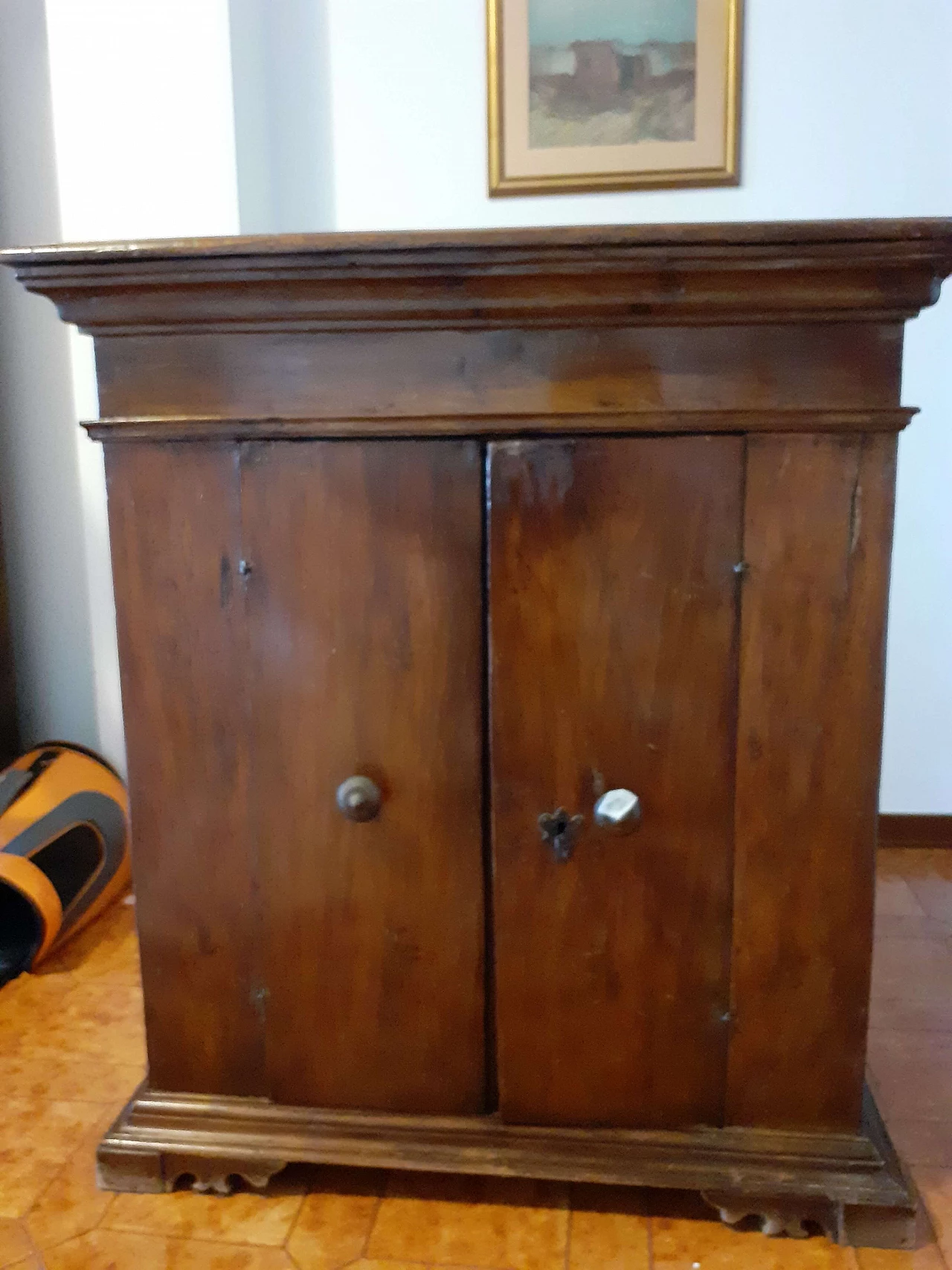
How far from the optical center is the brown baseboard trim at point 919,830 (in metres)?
2.05

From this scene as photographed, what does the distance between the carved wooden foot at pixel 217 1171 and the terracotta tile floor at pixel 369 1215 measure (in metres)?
0.02

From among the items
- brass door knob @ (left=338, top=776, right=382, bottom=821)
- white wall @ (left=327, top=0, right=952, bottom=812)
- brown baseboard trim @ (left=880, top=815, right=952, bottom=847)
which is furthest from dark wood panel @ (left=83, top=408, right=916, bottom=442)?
brown baseboard trim @ (left=880, top=815, right=952, bottom=847)

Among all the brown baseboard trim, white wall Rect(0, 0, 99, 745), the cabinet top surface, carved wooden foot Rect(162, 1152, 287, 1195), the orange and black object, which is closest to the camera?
the cabinet top surface

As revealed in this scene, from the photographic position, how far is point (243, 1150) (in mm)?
1113

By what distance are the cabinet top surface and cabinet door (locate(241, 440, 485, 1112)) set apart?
19 centimetres

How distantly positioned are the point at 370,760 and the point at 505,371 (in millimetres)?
434

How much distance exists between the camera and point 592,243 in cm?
87

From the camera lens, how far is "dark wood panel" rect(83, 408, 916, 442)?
942 millimetres

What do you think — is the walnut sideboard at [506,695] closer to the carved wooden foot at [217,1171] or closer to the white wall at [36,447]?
the carved wooden foot at [217,1171]

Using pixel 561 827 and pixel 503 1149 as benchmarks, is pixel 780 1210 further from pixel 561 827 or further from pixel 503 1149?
pixel 561 827

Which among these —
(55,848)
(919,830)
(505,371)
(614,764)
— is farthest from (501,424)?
(919,830)

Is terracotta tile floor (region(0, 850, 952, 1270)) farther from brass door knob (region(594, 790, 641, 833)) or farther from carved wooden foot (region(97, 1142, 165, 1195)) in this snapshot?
brass door knob (region(594, 790, 641, 833))

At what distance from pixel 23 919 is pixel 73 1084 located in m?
0.49

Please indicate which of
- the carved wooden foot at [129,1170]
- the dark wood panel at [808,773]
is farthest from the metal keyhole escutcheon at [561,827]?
the carved wooden foot at [129,1170]
